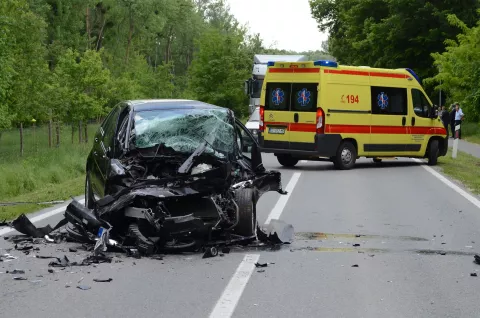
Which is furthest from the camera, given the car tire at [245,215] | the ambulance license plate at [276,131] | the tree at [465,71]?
the tree at [465,71]

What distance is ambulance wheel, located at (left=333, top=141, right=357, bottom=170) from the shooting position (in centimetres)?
2178

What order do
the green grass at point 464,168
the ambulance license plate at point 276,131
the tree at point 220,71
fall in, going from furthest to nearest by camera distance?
the tree at point 220,71 < the ambulance license plate at point 276,131 < the green grass at point 464,168

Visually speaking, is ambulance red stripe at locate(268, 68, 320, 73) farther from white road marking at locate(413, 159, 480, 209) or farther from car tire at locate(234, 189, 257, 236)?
car tire at locate(234, 189, 257, 236)

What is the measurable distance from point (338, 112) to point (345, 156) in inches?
52.4

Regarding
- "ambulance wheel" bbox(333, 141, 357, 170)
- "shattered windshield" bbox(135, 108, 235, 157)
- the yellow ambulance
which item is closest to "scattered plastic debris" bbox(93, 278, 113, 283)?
"shattered windshield" bbox(135, 108, 235, 157)

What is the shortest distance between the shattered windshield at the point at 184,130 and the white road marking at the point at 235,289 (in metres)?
1.69

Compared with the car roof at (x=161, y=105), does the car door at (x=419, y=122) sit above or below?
below

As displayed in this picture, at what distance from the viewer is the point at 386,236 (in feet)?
35.1

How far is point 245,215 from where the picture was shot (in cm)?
973

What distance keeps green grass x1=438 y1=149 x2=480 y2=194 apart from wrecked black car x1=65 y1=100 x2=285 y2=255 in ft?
26.5

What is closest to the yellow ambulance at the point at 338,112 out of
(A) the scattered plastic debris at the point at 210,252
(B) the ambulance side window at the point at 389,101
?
(B) the ambulance side window at the point at 389,101

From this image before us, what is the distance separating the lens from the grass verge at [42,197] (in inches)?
510

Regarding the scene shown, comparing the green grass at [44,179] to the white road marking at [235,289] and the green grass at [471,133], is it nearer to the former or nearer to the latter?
the white road marking at [235,289]

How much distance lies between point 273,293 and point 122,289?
1317 millimetres
